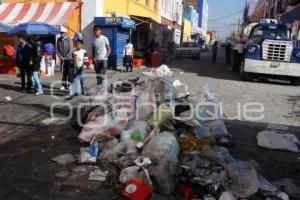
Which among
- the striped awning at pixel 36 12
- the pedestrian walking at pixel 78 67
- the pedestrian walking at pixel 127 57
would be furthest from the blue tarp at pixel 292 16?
the pedestrian walking at pixel 78 67

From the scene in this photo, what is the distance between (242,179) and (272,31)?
45.8ft

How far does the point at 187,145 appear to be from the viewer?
5.89 meters

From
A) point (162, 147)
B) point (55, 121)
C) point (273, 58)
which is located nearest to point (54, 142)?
point (55, 121)

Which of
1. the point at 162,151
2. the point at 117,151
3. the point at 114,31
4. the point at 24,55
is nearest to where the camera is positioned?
the point at 162,151

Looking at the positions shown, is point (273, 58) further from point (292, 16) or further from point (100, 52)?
point (292, 16)

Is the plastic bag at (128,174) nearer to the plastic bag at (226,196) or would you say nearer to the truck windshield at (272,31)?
the plastic bag at (226,196)

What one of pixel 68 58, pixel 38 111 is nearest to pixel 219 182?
pixel 38 111

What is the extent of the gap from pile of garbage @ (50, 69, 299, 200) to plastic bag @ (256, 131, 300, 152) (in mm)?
607

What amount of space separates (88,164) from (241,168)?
2052 millimetres

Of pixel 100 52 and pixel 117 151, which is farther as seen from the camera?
pixel 100 52

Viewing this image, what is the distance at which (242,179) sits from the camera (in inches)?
189

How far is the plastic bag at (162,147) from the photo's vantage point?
5216 mm

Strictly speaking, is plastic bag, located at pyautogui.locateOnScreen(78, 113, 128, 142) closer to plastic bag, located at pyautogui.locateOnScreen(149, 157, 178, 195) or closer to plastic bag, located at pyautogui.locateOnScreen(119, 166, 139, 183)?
plastic bag, located at pyautogui.locateOnScreen(119, 166, 139, 183)

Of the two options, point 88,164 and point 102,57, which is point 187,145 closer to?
point 88,164
